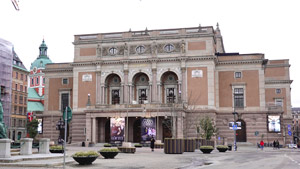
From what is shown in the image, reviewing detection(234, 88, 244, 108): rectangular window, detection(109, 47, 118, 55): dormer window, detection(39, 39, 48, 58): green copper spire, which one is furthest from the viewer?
detection(39, 39, 48, 58): green copper spire

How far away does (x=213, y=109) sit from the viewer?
64500 millimetres

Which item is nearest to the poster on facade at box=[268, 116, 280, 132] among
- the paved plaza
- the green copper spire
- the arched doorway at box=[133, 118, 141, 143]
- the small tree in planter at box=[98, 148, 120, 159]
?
the arched doorway at box=[133, 118, 141, 143]

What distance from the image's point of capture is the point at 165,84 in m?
68.5

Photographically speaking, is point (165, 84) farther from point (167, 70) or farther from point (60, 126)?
point (60, 126)

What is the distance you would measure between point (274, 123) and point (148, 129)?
2143 centimetres

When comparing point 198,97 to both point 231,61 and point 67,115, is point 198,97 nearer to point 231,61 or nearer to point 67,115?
point 231,61

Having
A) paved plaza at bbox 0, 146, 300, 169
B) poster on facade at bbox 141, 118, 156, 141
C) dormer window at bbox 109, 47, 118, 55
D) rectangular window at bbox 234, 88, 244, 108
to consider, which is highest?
dormer window at bbox 109, 47, 118, 55

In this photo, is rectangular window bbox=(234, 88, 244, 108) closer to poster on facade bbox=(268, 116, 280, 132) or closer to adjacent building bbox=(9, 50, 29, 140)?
poster on facade bbox=(268, 116, 280, 132)

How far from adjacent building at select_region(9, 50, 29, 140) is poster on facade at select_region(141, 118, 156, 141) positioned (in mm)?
52250

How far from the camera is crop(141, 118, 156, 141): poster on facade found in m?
60.6

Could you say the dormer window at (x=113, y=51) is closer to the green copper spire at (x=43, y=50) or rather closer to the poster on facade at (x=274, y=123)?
the poster on facade at (x=274, y=123)

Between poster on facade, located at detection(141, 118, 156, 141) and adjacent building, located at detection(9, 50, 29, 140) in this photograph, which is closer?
poster on facade, located at detection(141, 118, 156, 141)

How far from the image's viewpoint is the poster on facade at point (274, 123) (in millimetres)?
65500

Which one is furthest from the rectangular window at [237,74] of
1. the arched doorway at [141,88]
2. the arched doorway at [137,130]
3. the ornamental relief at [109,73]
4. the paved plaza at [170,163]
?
the paved plaza at [170,163]
